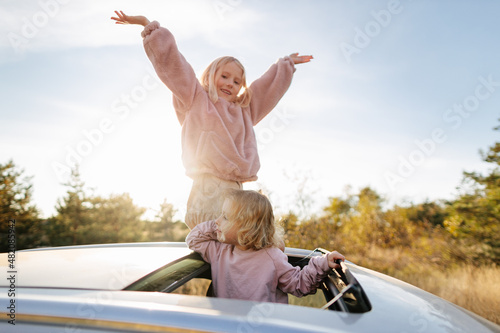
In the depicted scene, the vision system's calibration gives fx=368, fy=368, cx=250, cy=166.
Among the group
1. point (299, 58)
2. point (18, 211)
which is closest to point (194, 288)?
point (299, 58)

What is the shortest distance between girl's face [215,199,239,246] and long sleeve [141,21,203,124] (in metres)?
1.08

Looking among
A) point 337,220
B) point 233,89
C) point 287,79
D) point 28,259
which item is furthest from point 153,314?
point 337,220

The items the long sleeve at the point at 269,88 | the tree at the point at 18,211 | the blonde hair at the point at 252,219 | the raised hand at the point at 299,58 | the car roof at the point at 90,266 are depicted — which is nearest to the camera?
the car roof at the point at 90,266

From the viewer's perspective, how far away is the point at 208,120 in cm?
263

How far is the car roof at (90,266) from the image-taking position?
1.19m

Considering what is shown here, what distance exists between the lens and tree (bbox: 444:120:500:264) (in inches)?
225

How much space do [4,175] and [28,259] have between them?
32.0 feet

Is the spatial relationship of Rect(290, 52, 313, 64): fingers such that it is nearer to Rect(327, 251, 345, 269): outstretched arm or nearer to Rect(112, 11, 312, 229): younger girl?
Rect(112, 11, 312, 229): younger girl

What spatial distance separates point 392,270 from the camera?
7043mm

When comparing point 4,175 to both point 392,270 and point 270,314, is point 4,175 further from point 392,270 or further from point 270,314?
point 270,314

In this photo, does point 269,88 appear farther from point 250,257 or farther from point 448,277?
point 448,277

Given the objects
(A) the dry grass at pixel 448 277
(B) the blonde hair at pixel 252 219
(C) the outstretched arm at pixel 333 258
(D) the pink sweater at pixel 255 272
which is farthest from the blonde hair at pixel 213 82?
(A) the dry grass at pixel 448 277

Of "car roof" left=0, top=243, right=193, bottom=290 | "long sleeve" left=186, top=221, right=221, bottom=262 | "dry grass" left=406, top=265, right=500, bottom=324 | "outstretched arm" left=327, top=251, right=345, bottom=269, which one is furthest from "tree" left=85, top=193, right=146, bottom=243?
"outstretched arm" left=327, top=251, right=345, bottom=269

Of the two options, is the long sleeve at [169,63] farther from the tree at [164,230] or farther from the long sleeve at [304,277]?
the tree at [164,230]
